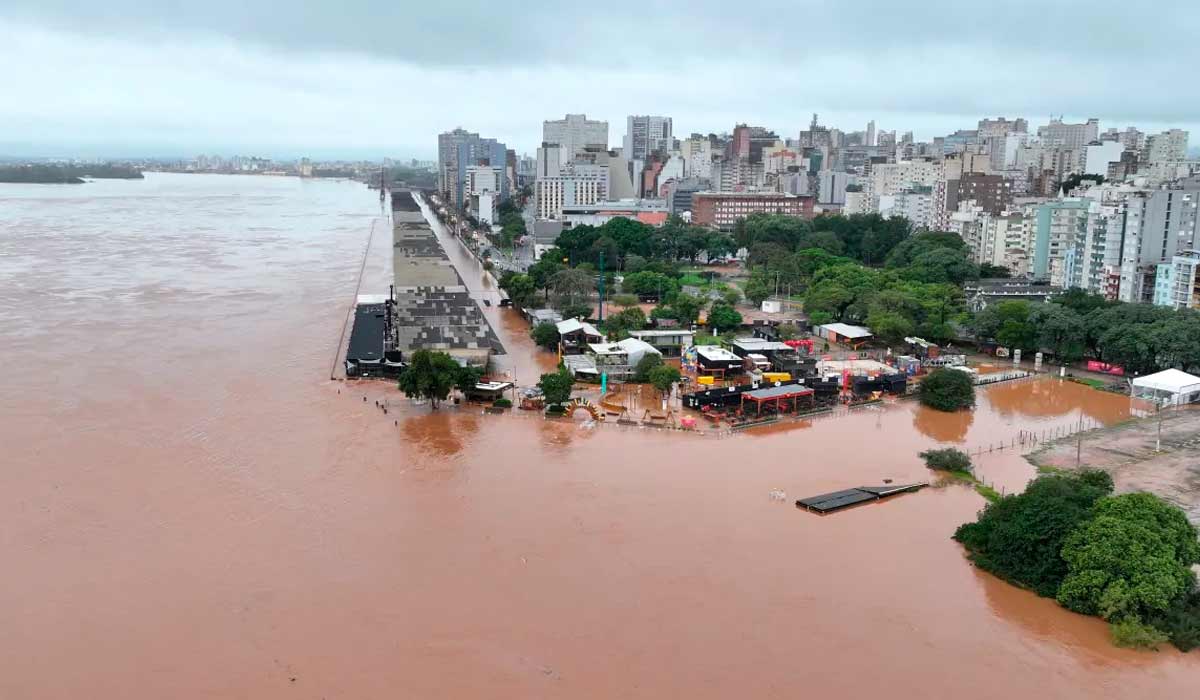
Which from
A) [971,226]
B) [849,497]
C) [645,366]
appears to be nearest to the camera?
[849,497]

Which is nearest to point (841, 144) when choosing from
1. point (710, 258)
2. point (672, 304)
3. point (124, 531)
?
point (710, 258)

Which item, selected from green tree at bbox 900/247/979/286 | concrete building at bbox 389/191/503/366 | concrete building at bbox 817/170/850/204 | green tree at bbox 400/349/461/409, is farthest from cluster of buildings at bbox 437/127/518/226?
green tree at bbox 400/349/461/409

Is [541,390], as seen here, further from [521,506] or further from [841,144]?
[841,144]

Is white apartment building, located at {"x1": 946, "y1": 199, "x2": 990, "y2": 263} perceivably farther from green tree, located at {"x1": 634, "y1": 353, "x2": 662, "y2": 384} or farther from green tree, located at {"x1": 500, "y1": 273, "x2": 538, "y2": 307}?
green tree, located at {"x1": 634, "y1": 353, "x2": 662, "y2": 384}

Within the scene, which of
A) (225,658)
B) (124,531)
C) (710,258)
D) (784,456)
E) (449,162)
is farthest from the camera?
(449,162)

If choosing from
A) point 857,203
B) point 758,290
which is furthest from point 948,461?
point 857,203

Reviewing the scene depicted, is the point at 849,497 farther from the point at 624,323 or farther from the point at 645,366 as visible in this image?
the point at 624,323
